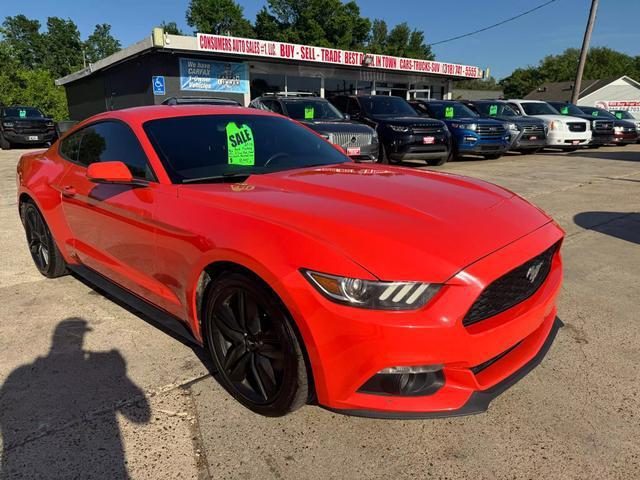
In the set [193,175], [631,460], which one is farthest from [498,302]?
[193,175]

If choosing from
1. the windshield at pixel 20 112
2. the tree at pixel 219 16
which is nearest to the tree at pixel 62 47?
the tree at pixel 219 16

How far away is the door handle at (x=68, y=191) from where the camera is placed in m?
3.42

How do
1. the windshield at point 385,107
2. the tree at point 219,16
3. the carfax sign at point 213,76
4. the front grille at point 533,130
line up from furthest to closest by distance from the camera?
the tree at point 219,16
the carfax sign at point 213,76
the front grille at point 533,130
the windshield at point 385,107

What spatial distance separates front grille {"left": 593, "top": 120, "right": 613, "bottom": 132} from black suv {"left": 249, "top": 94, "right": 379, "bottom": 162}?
10.9 metres

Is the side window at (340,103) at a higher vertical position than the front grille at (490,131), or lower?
higher

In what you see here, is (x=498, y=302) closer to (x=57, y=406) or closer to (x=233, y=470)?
(x=233, y=470)

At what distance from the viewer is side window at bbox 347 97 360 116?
1160 centimetres

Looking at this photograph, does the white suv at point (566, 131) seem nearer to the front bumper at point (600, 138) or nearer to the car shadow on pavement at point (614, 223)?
the front bumper at point (600, 138)

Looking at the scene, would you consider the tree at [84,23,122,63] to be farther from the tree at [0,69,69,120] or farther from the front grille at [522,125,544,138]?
the front grille at [522,125,544,138]

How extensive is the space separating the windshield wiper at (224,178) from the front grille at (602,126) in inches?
676

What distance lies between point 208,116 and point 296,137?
66 cm

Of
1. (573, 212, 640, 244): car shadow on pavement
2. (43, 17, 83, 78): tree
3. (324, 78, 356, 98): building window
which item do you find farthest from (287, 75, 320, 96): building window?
(43, 17, 83, 78): tree

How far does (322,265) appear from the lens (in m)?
1.82

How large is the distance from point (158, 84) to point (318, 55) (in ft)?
24.4
